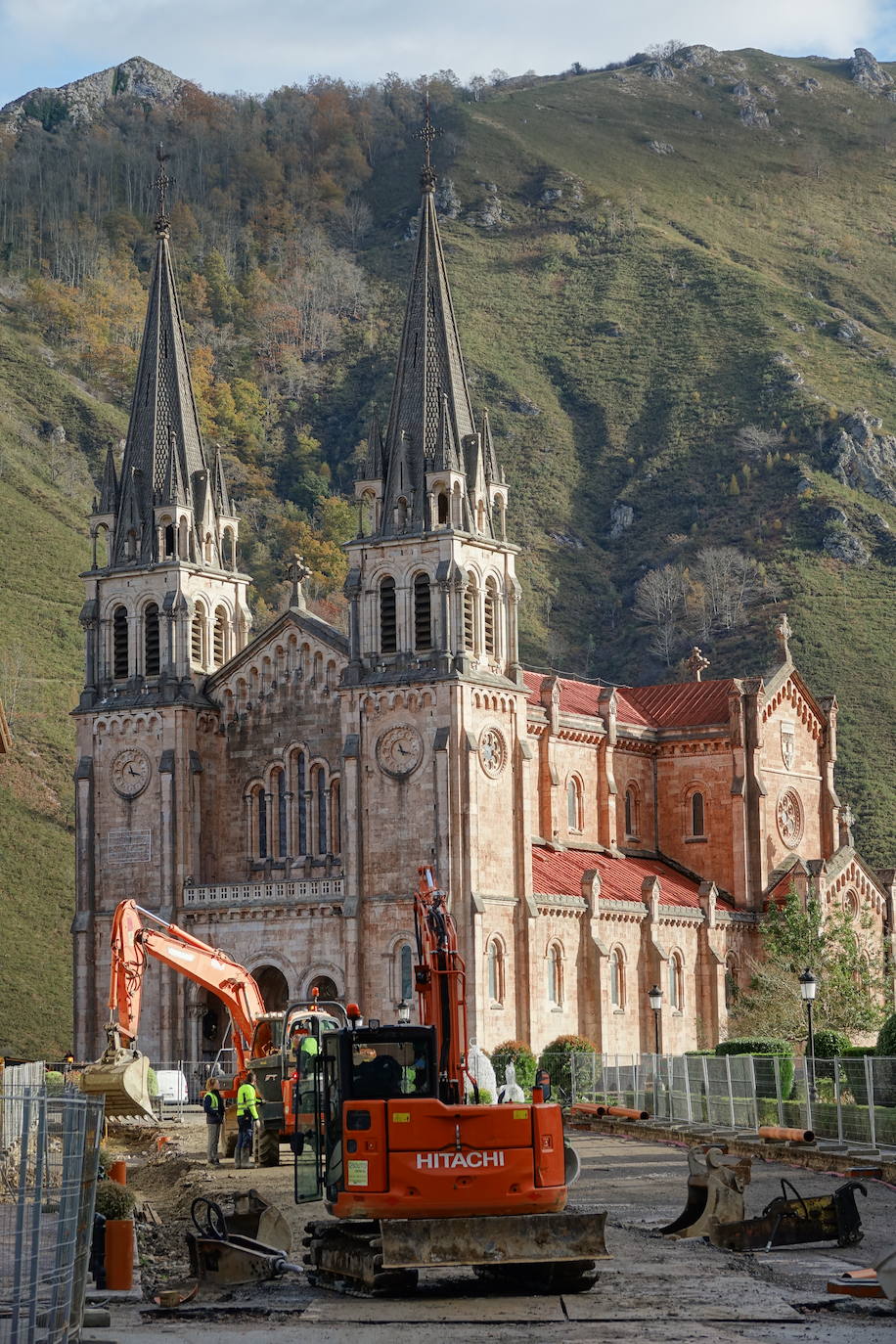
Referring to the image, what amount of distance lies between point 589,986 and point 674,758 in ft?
52.8

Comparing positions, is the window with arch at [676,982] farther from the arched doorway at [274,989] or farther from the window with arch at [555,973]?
the arched doorway at [274,989]

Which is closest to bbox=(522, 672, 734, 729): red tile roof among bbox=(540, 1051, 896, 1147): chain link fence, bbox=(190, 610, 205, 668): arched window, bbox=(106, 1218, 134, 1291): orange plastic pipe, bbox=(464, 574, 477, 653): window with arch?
bbox=(464, 574, 477, 653): window with arch

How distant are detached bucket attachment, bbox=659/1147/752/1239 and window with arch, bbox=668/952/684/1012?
4788 centimetres

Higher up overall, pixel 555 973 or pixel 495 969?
pixel 555 973

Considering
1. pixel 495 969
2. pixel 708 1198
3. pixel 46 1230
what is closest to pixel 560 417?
pixel 495 969

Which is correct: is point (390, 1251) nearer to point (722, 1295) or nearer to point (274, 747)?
point (722, 1295)

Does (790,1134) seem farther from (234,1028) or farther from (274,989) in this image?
(274,989)

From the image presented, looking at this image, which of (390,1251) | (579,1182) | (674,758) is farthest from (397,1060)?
(674,758)

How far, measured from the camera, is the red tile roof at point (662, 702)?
89188 mm

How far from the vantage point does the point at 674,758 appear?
9088 centimetres

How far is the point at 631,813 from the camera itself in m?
90.0

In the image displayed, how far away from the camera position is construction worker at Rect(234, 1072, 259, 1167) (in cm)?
4991

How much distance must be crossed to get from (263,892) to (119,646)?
10770 millimetres

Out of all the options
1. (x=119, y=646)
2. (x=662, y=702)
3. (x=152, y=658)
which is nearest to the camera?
(x=152, y=658)
